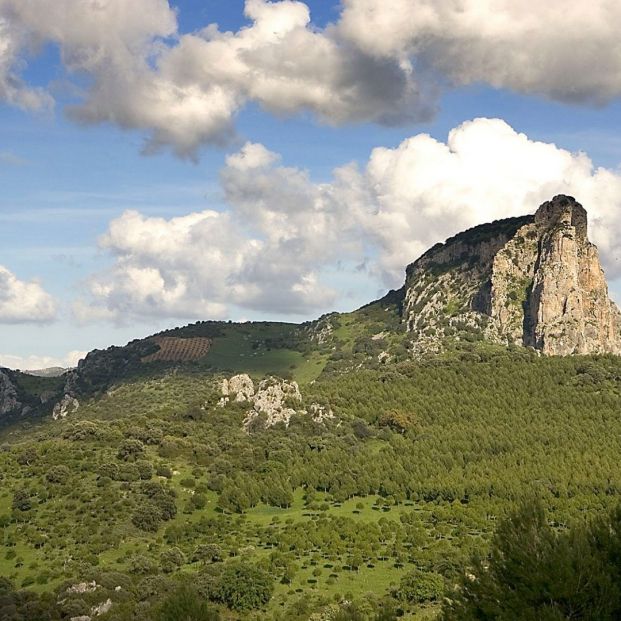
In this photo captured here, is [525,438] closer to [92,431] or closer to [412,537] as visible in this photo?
[412,537]

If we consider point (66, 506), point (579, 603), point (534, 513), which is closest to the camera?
point (579, 603)

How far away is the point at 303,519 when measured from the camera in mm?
146250

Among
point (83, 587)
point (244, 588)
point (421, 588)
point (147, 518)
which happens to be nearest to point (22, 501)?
point (147, 518)

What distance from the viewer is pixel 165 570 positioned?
393ft

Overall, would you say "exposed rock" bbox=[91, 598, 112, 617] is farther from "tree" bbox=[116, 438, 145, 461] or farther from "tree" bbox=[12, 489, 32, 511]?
"tree" bbox=[116, 438, 145, 461]

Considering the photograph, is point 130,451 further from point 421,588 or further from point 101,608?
point 421,588

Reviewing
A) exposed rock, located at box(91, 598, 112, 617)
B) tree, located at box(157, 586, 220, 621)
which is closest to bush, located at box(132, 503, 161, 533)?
exposed rock, located at box(91, 598, 112, 617)

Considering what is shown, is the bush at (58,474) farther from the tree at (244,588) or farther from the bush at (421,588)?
the bush at (421,588)

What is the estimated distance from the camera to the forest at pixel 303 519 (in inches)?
2724

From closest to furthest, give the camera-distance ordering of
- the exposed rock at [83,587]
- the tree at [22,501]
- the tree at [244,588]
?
the tree at [244,588]
the exposed rock at [83,587]
the tree at [22,501]

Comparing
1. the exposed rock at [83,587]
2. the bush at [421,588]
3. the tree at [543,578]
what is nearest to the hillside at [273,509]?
the bush at [421,588]

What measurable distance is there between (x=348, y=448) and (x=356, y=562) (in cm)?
6896

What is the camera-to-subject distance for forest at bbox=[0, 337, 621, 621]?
69188 mm

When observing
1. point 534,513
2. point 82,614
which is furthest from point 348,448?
point 534,513
